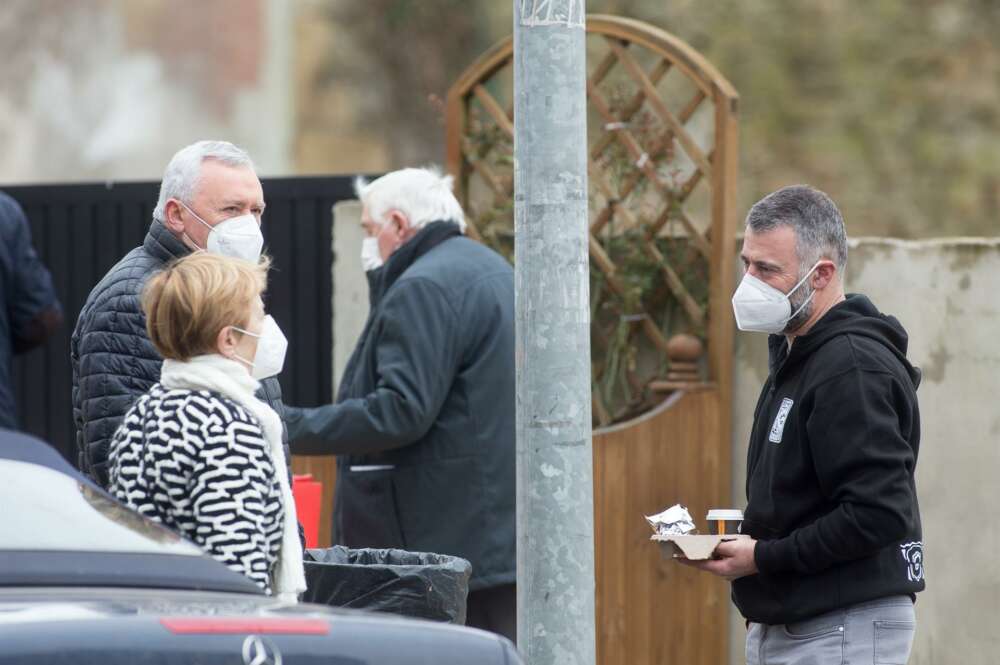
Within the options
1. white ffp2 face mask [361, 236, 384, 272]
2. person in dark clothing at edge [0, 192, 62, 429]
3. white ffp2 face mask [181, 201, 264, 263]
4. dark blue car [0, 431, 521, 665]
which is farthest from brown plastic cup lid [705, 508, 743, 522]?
person in dark clothing at edge [0, 192, 62, 429]

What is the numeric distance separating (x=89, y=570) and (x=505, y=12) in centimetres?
971

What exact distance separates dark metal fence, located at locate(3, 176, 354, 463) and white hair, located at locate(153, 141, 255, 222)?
3.57m

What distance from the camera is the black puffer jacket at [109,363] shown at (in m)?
3.67

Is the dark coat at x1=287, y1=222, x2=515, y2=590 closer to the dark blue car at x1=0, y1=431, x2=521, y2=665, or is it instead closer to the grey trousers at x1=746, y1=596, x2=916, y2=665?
the grey trousers at x1=746, y1=596, x2=916, y2=665

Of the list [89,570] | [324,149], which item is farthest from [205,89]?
[89,570]

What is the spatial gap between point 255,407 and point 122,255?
5.21 metres

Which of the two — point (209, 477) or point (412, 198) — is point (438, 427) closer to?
point (412, 198)

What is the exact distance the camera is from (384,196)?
5391 mm

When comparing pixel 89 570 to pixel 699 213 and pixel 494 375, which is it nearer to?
pixel 494 375

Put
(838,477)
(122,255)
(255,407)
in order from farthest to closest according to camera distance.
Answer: (122,255)
(838,477)
(255,407)

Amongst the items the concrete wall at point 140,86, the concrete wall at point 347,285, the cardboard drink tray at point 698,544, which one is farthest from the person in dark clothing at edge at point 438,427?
the concrete wall at point 140,86

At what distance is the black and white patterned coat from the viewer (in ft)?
10.3

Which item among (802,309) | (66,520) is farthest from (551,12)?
(66,520)

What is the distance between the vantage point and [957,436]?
565cm
